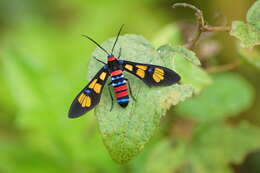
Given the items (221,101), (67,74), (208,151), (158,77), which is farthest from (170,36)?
(67,74)

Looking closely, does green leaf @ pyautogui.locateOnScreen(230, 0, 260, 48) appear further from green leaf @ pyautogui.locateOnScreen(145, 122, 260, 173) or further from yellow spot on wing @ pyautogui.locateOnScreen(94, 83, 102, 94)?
green leaf @ pyautogui.locateOnScreen(145, 122, 260, 173)

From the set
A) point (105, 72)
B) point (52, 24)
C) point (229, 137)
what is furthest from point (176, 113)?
point (52, 24)

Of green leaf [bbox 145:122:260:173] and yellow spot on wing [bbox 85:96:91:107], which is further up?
yellow spot on wing [bbox 85:96:91:107]

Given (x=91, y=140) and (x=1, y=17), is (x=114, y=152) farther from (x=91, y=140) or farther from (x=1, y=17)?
(x=1, y=17)

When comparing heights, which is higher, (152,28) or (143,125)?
(143,125)

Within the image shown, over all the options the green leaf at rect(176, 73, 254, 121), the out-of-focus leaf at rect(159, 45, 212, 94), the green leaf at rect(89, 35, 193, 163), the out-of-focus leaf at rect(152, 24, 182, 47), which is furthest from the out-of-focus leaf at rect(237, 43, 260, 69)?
the green leaf at rect(176, 73, 254, 121)

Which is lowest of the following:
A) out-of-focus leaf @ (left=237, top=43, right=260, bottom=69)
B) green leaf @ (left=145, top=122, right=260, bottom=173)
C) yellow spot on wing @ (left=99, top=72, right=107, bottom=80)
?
green leaf @ (left=145, top=122, right=260, bottom=173)

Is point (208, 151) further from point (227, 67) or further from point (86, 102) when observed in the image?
point (86, 102)
